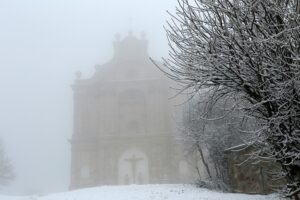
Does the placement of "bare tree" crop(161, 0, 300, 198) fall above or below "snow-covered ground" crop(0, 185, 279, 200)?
above

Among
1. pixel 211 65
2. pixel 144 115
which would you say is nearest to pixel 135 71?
pixel 144 115

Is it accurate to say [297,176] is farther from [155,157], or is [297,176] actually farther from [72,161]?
[72,161]

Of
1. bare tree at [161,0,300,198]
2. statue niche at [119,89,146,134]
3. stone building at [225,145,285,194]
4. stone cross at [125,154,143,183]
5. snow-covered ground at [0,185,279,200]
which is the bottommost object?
snow-covered ground at [0,185,279,200]

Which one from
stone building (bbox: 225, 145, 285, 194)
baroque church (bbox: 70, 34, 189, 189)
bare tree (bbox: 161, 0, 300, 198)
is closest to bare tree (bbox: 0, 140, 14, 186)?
baroque church (bbox: 70, 34, 189, 189)

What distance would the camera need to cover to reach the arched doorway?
3319cm

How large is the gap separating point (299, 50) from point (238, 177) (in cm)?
1066

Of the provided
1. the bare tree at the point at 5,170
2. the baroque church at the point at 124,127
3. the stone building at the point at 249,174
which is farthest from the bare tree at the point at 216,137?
the bare tree at the point at 5,170

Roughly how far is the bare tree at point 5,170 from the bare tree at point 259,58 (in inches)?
1471

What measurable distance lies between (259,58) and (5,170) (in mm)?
38752

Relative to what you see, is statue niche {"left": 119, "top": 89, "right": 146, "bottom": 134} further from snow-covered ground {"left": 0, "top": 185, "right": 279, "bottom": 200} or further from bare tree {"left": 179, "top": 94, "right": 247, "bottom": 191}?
snow-covered ground {"left": 0, "top": 185, "right": 279, "bottom": 200}

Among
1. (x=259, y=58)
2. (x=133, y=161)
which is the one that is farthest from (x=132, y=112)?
(x=259, y=58)

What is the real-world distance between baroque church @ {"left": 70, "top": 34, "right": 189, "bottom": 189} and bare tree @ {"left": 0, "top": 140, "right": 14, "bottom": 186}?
8986mm

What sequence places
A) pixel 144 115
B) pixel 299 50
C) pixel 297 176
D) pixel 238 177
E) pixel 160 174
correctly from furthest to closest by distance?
1. pixel 144 115
2. pixel 160 174
3. pixel 238 177
4. pixel 297 176
5. pixel 299 50

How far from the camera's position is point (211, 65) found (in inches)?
262
